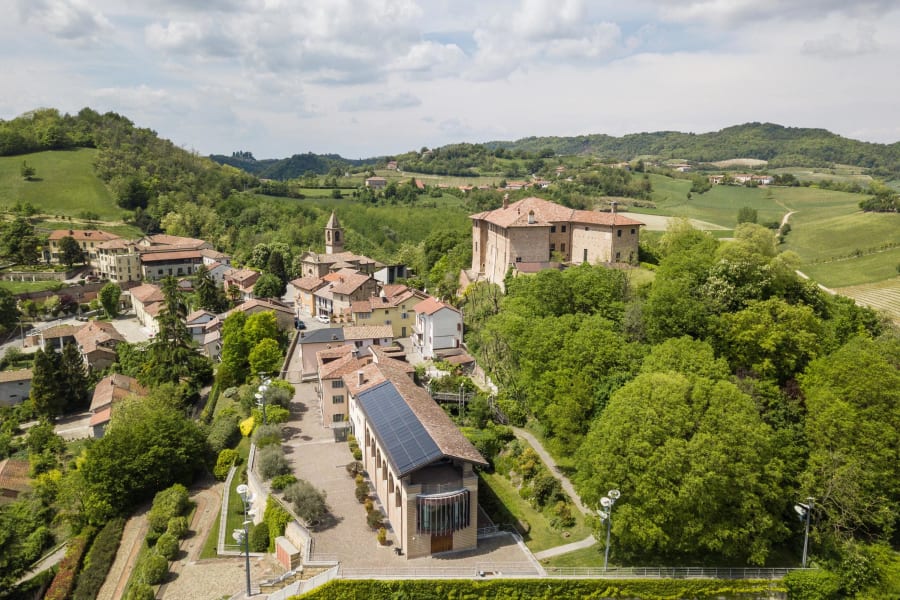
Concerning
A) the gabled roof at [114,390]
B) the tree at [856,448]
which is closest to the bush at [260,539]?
the tree at [856,448]

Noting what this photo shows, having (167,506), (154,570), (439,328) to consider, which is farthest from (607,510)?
(439,328)

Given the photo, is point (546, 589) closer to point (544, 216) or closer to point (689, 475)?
point (689, 475)

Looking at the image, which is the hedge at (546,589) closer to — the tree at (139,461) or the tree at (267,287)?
the tree at (139,461)

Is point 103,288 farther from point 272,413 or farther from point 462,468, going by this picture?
point 462,468

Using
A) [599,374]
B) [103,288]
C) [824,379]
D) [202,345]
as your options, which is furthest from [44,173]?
[824,379]

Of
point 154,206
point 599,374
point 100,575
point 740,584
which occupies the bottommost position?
point 100,575

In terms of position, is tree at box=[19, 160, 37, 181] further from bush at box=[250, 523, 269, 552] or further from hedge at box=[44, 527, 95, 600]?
bush at box=[250, 523, 269, 552]
